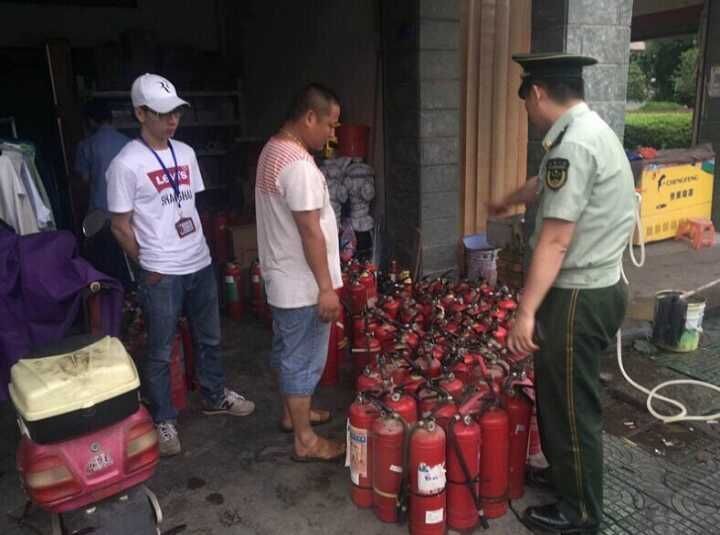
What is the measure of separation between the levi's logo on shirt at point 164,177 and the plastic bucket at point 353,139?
9.69 ft

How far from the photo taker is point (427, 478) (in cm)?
267

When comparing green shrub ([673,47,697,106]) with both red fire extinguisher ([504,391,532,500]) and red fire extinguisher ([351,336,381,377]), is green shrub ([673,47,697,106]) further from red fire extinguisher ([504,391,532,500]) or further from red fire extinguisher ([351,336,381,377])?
red fire extinguisher ([504,391,532,500])

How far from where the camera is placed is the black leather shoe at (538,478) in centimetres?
313

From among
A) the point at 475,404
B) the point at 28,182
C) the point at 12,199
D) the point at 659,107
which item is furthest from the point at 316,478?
the point at 659,107

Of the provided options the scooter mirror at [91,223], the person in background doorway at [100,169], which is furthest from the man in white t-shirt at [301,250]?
the person in background doorway at [100,169]

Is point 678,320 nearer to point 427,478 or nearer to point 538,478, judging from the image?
point 538,478

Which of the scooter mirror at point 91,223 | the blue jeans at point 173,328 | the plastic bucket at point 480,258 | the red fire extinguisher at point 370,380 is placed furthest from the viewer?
the plastic bucket at point 480,258

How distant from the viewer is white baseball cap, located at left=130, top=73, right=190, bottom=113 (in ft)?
10.3

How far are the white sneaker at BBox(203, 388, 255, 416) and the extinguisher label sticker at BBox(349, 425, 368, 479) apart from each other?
4.08 ft

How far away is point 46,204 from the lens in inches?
171

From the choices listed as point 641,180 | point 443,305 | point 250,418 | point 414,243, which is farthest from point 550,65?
point 641,180

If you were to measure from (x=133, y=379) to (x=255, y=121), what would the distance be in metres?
6.66

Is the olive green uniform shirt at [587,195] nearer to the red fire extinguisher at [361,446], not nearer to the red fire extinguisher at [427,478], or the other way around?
the red fire extinguisher at [427,478]

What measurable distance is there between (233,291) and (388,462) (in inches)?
Result: 132
